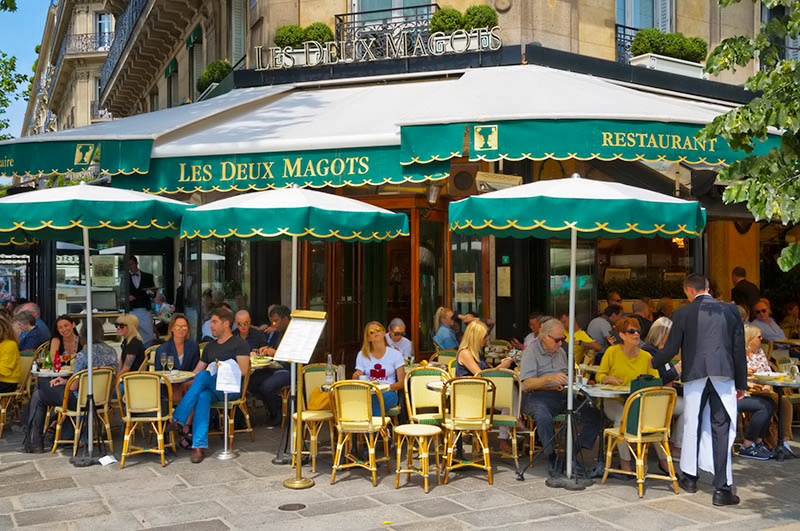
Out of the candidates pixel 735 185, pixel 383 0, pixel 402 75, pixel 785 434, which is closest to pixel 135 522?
pixel 735 185

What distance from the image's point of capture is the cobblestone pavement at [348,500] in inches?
222

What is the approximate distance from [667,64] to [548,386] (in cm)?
725

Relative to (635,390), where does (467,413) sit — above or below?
below

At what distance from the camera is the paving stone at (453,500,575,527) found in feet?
18.7

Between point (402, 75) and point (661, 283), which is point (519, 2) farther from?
point (661, 283)

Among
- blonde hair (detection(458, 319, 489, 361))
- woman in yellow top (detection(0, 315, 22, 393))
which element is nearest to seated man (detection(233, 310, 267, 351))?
woman in yellow top (detection(0, 315, 22, 393))

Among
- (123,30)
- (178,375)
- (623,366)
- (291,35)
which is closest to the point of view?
(623,366)

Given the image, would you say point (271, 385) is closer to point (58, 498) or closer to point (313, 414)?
point (313, 414)

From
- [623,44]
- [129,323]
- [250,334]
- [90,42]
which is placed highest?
[90,42]

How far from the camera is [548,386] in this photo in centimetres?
721

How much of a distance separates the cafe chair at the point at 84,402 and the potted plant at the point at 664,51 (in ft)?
29.7

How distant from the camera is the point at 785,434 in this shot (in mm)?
8336

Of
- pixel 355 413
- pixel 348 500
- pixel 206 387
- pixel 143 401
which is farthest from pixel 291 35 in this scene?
pixel 348 500

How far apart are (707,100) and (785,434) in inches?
245
